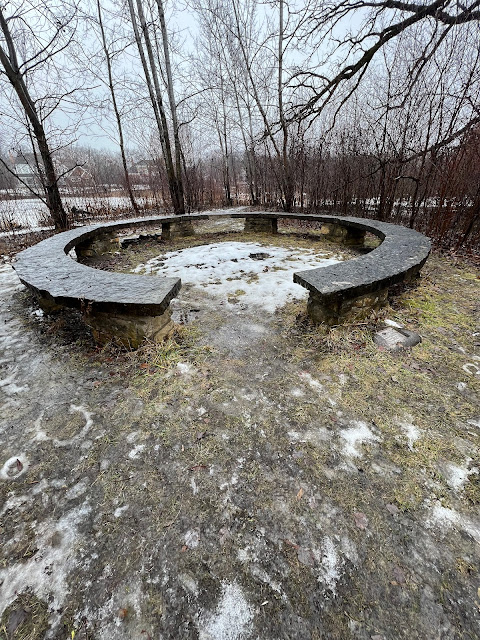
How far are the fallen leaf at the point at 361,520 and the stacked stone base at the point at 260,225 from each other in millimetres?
6299

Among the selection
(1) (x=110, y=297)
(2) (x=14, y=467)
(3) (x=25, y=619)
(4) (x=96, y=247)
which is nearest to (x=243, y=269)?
(1) (x=110, y=297)

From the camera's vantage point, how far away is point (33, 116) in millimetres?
6473

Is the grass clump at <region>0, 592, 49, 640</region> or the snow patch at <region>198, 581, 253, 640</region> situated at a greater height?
the grass clump at <region>0, 592, 49, 640</region>

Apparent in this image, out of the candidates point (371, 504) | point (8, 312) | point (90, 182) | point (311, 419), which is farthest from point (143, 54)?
point (371, 504)

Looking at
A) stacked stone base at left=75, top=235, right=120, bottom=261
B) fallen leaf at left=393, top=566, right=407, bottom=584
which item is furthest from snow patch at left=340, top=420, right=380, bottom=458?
stacked stone base at left=75, top=235, right=120, bottom=261

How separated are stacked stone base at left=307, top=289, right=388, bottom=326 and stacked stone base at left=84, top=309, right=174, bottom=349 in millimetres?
1408

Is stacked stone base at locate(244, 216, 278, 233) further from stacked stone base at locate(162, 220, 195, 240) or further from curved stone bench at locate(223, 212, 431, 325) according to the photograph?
curved stone bench at locate(223, 212, 431, 325)

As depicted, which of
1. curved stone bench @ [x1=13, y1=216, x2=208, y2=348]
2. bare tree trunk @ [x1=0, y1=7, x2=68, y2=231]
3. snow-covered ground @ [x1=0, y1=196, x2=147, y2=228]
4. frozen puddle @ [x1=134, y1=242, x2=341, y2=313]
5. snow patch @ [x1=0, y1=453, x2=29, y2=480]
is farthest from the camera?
snow-covered ground @ [x1=0, y1=196, x2=147, y2=228]

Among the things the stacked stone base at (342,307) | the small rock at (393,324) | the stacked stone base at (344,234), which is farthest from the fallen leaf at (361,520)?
the stacked stone base at (344,234)

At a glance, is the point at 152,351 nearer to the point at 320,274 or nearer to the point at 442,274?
the point at 320,274

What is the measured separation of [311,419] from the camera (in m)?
1.75

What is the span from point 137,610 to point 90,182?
1567cm

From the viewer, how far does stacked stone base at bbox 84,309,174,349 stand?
233 cm

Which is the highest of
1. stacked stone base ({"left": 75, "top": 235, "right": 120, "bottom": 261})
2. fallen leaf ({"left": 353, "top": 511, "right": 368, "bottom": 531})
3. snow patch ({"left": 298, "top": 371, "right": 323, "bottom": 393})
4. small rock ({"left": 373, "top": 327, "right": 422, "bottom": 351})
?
stacked stone base ({"left": 75, "top": 235, "right": 120, "bottom": 261})
